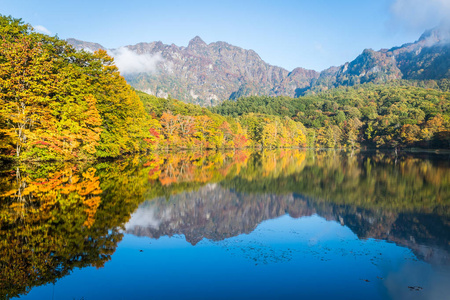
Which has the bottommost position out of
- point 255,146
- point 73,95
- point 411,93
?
point 255,146

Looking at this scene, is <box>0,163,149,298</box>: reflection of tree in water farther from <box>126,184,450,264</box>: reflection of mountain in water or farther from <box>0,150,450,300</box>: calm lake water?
<box>126,184,450,264</box>: reflection of mountain in water

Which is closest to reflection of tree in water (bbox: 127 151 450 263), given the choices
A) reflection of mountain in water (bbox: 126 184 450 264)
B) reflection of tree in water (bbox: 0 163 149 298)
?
reflection of mountain in water (bbox: 126 184 450 264)

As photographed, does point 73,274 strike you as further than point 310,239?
No

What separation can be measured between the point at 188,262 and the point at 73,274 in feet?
9.25

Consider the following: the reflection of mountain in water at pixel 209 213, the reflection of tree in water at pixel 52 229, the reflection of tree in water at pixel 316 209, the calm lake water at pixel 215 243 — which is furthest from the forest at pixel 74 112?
the reflection of mountain in water at pixel 209 213

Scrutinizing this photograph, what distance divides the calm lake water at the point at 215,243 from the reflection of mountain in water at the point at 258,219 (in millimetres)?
52

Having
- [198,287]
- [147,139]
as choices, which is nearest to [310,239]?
[198,287]

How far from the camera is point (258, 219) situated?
1249 centimetres

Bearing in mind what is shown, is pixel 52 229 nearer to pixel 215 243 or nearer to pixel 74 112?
pixel 215 243

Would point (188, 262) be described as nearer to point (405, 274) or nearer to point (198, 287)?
point (198, 287)

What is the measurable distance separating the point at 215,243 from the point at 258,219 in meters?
3.43

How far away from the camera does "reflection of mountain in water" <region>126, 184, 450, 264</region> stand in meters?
9.91

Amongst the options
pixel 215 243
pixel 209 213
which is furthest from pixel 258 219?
pixel 215 243

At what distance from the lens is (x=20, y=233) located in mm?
8633
